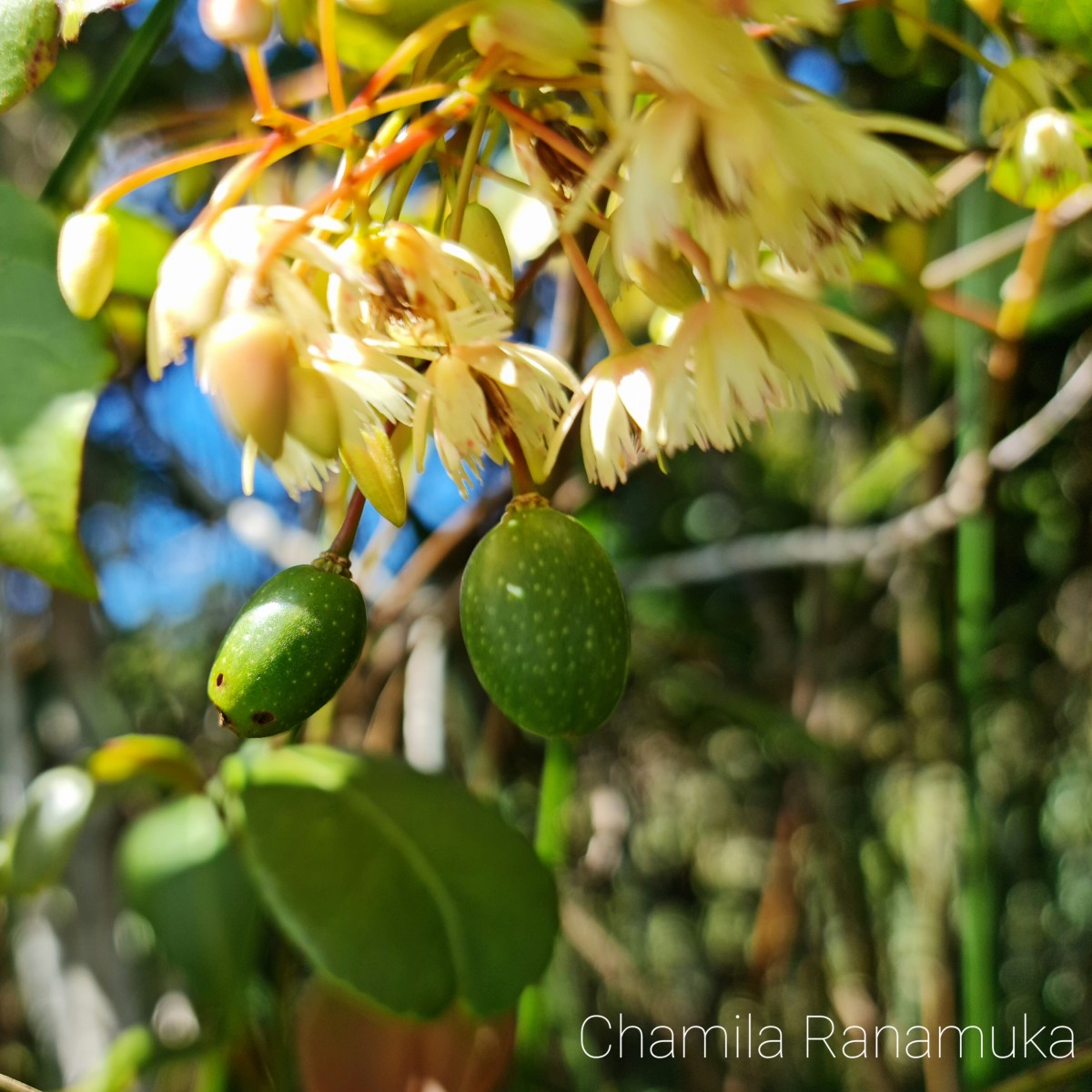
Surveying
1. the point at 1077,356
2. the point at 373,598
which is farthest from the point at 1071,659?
the point at 373,598

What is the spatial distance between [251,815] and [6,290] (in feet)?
1.24

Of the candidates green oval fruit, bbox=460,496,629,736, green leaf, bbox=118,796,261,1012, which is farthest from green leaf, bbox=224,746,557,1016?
green oval fruit, bbox=460,496,629,736

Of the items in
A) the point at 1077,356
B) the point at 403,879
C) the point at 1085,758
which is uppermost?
the point at 403,879

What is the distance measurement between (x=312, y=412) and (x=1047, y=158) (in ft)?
1.30

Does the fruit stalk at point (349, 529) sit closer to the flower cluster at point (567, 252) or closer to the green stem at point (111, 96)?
the flower cluster at point (567, 252)

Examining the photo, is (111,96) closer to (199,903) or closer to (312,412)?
(312,412)

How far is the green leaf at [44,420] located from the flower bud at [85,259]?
2 centimetres

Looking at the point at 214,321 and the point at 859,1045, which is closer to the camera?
the point at 214,321

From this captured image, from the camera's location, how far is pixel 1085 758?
5.94 feet

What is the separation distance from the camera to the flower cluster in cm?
39

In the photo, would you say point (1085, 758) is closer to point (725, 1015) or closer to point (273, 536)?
point (725, 1015)

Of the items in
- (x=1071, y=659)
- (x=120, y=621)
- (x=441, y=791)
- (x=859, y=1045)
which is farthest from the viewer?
(x=120, y=621)

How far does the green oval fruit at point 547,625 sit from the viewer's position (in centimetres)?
44

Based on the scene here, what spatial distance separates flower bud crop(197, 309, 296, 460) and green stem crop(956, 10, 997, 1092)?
68 centimetres
